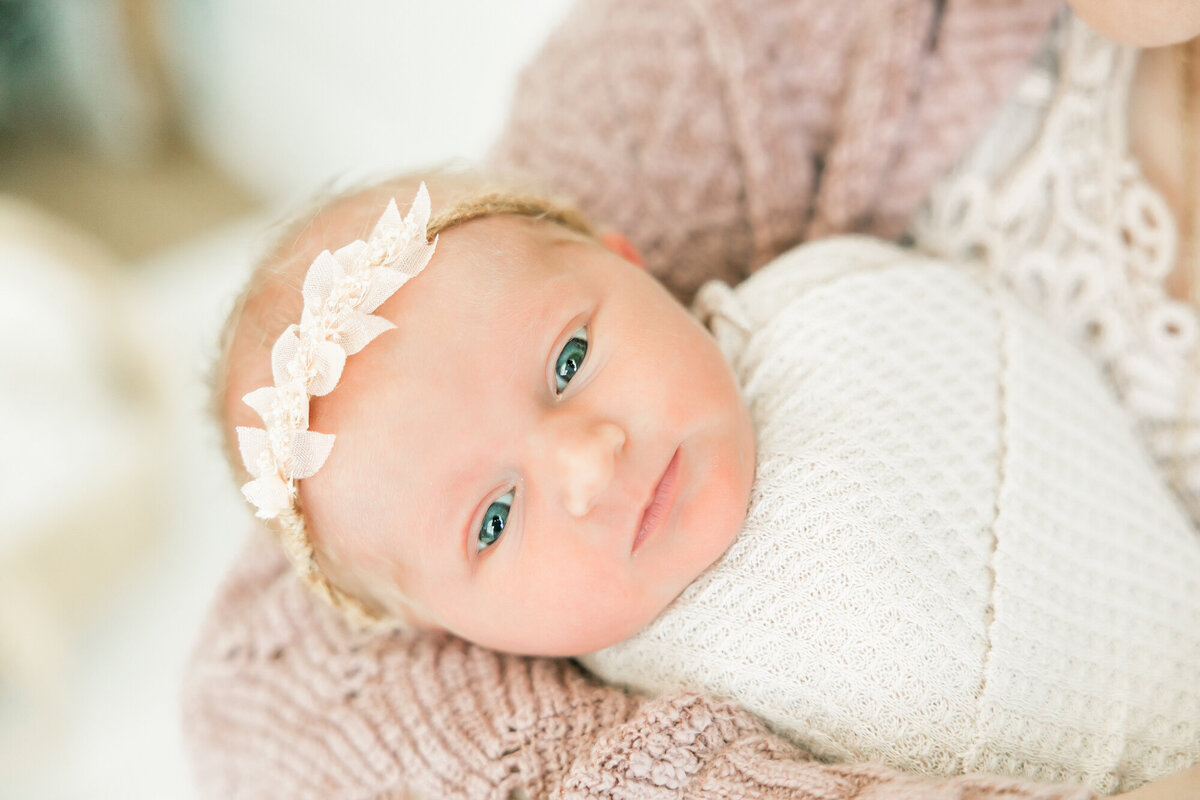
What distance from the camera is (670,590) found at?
884mm

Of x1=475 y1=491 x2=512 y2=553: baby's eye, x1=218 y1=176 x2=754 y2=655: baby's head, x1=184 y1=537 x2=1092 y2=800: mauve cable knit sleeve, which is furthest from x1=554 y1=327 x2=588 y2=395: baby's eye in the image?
x1=184 y1=537 x2=1092 y2=800: mauve cable knit sleeve

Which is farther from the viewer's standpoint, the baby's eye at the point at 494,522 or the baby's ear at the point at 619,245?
the baby's ear at the point at 619,245

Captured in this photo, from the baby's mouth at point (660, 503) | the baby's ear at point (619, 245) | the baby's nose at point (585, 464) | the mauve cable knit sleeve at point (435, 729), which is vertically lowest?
the mauve cable knit sleeve at point (435, 729)

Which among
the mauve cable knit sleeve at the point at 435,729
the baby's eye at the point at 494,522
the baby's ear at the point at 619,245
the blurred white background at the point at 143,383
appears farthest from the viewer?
the blurred white background at the point at 143,383

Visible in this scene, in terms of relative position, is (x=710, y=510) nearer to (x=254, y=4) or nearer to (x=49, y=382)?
(x=49, y=382)

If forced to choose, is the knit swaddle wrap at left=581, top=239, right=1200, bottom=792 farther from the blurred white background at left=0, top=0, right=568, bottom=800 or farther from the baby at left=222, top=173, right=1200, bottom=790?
the blurred white background at left=0, top=0, right=568, bottom=800

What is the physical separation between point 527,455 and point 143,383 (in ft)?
4.60

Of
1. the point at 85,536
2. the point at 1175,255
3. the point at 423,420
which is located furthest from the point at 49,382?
the point at 1175,255

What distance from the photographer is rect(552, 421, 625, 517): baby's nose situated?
79cm

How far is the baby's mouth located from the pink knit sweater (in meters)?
0.15

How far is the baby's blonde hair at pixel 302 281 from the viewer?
91 centimetres

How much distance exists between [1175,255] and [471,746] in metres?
0.88

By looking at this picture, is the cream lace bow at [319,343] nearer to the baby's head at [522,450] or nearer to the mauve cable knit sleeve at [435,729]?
the baby's head at [522,450]

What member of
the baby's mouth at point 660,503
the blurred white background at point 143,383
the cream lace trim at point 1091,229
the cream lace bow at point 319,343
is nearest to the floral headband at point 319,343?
the cream lace bow at point 319,343
